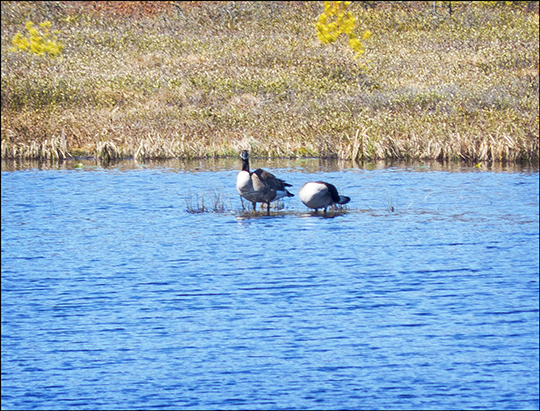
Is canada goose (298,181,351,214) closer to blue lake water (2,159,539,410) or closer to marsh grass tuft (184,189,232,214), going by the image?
blue lake water (2,159,539,410)

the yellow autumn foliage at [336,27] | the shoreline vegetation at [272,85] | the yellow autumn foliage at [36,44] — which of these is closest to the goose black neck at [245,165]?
the shoreline vegetation at [272,85]

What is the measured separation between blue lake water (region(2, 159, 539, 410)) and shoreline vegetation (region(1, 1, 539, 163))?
653 cm

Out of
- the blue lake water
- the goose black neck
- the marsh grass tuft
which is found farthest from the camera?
the marsh grass tuft

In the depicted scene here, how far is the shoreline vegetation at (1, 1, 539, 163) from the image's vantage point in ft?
81.1

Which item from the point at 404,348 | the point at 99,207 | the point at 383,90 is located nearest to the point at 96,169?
the point at 99,207

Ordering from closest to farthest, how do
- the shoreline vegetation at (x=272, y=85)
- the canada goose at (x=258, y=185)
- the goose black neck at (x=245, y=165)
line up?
1. the canada goose at (x=258, y=185)
2. the goose black neck at (x=245, y=165)
3. the shoreline vegetation at (x=272, y=85)

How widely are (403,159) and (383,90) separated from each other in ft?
25.2

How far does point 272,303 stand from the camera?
32.2 feet

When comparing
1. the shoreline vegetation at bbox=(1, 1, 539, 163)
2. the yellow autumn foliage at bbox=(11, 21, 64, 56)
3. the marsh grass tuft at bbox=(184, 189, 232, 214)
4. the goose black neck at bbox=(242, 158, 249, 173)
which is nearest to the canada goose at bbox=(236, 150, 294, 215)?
the goose black neck at bbox=(242, 158, 249, 173)

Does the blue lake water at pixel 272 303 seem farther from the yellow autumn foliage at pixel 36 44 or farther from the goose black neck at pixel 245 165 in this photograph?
the yellow autumn foliage at pixel 36 44

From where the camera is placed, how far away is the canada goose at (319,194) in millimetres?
15266

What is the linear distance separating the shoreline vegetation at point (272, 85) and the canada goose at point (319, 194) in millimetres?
8348

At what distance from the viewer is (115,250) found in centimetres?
1312

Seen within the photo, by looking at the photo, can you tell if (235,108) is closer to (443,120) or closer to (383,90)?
(383,90)
